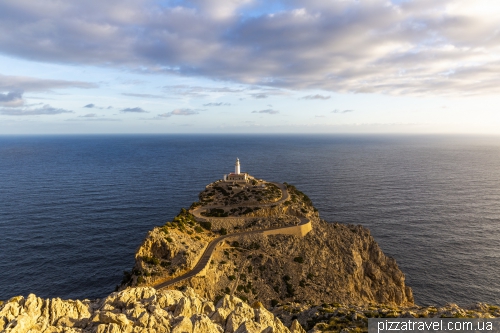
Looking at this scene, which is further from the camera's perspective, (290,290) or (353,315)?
(290,290)

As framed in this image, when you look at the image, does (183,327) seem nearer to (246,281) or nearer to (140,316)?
(140,316)

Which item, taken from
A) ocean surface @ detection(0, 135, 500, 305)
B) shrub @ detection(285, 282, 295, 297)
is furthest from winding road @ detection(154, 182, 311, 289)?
ocean surface @ detection(0, 135, 500, 305)

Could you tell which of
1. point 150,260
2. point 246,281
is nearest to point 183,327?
point 150,260

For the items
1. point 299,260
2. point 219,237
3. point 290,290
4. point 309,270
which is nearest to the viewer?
point 290,290

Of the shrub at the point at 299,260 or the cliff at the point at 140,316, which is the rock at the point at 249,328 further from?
the shrub at the point at 299,260

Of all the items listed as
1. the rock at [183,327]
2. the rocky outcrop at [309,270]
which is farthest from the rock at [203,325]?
the rocky outcrop at [309,270]

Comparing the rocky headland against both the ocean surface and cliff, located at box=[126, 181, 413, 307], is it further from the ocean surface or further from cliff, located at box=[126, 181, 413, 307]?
the ocean surface
